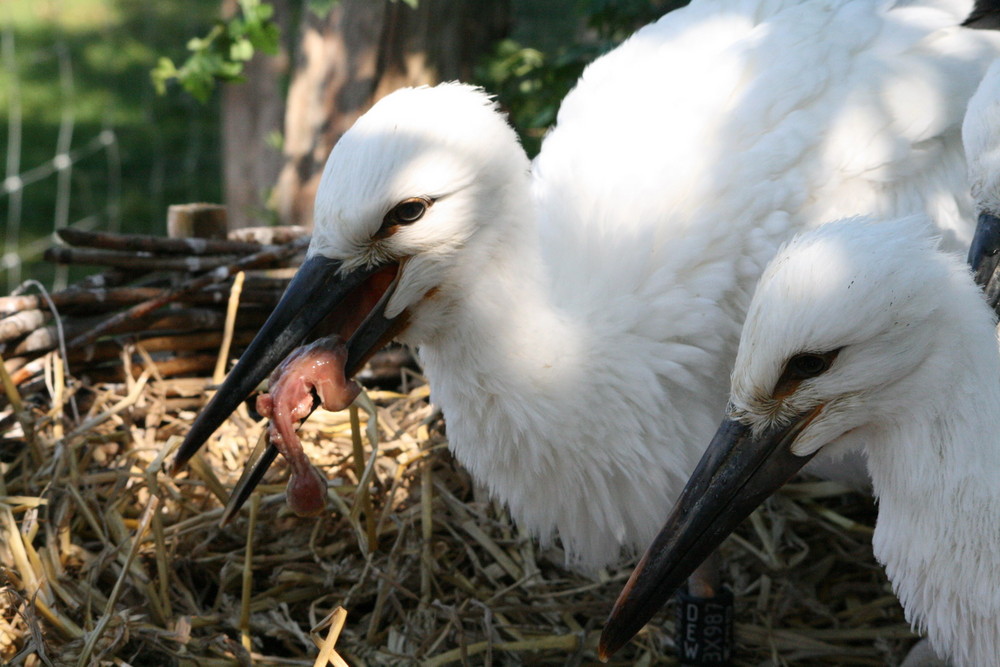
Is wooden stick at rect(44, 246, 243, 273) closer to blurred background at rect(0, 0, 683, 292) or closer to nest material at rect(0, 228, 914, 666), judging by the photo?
nest material at rect(0, 228, 914, 666)

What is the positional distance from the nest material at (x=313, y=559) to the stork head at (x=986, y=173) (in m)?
0.95

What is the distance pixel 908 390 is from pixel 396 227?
0.95m

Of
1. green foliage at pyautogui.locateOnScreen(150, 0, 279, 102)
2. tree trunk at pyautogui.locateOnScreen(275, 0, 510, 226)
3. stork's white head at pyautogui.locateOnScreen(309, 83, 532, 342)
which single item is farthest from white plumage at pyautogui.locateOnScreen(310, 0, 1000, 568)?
tree trunk at pyautogui.locateOnScreen(275, 0, 510, 226)

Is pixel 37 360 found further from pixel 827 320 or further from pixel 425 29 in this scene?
pixel 827 320

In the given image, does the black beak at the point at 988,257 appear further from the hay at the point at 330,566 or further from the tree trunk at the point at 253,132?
the tree trunk at the point at 253,132

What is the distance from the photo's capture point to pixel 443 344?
236 centimetres

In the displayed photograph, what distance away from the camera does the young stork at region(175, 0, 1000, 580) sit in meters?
2.21

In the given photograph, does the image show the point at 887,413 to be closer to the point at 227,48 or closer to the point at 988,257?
the point at 988,257

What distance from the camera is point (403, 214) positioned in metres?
2.19

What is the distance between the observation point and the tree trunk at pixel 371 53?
425cm

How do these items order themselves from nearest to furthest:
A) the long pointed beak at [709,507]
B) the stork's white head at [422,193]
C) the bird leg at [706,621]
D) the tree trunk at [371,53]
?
the long pointed beak at [709,507] → the stork's white head at [422,193] → the bird leg at [706,621] → the tree trunk at [371,53]

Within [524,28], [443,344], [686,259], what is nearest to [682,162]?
[686,259]

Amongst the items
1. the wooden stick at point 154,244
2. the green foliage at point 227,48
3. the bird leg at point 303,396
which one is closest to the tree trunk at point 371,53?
the green foliage at point 227,48

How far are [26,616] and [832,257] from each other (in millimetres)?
1817
